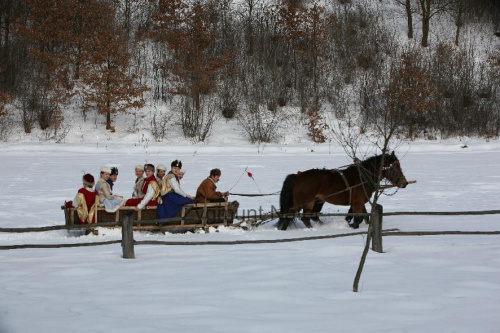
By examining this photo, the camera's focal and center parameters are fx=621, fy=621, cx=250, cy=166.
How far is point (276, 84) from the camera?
31.1m

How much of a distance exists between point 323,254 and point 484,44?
30462 mm

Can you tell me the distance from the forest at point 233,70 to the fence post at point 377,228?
60.9 ft

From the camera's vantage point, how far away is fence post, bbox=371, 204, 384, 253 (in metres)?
8.09

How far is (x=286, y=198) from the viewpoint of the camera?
10.2 meters

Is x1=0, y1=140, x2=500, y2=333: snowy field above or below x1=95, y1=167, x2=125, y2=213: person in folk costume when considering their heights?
below

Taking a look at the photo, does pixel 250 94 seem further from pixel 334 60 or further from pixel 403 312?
pixel 403 312

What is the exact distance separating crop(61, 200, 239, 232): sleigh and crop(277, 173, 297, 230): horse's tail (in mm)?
879

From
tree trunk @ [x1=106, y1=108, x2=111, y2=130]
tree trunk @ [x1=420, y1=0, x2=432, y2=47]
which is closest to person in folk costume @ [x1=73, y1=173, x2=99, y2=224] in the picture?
tree trunk @ [x1=106, y1=108, x2=111, y2=130]

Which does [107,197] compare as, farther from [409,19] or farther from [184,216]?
[409,19]

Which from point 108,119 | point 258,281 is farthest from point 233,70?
point 258,281

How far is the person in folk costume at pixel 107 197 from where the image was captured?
31.1 ft

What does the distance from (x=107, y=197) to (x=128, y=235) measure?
1.77 meters

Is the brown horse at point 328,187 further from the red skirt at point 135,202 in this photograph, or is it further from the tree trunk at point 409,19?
the tree trunk at point 409,19

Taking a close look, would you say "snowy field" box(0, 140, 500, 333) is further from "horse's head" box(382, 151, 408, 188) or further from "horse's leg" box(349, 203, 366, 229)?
"horse's head" box(382, 151, 408, 188)
